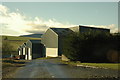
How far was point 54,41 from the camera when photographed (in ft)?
204

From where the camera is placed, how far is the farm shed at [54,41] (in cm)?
6016

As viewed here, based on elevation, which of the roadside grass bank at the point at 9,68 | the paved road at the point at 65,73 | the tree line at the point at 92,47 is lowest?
the roadside grass bank at the point at 9,68

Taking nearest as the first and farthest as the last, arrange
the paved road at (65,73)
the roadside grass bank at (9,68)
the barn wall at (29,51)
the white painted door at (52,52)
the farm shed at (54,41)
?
the paved road at (65,73), the roadside grass bank at (9,68), the farm shed at (54,41), the white painted door at (52,52), the barn wall at (29,51)

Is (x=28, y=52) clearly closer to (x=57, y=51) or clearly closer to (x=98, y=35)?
(x=57, y=51)

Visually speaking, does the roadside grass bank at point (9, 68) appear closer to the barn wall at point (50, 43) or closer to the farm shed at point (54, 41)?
the farm shed at point (54, 41)

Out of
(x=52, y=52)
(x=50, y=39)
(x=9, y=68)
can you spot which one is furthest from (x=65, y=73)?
(x=50, y=39)

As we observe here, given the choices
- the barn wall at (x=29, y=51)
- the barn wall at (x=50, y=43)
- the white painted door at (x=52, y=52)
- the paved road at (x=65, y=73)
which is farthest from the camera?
A: the barn wall at (x=29, y=51)

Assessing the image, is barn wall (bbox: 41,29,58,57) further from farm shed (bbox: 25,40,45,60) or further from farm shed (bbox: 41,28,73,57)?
farm shed (bbox: 25,40,45,60)

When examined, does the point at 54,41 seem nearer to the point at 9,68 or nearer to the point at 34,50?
the point at 34,50

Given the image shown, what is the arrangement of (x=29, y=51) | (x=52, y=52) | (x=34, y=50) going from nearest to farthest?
(x=52, y=52) → (x=34, y=50) → (x=29, y=51)

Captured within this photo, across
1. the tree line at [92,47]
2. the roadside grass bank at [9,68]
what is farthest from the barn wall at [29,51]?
the tree line at [92,47]

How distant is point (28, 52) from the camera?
7188cm

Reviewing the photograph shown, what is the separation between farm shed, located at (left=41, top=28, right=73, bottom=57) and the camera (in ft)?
197

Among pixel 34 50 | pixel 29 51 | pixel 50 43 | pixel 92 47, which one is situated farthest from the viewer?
pixel 29 51
